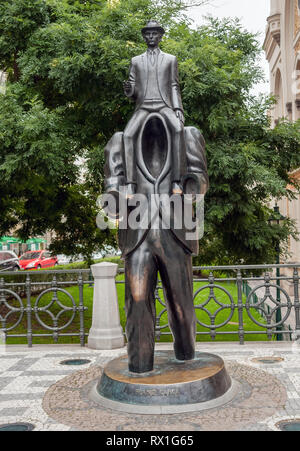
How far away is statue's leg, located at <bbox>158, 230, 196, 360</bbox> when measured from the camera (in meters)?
4.77

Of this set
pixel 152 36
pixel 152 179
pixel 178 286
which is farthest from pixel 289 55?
pixel 178 286

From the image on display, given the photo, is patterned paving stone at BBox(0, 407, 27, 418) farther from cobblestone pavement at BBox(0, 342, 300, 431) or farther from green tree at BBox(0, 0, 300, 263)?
green tree at BBox(0, 0, 300, 263)

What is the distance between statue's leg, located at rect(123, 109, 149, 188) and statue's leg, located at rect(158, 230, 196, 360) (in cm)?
70

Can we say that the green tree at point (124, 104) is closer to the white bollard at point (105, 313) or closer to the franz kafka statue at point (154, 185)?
the white bollard at point (105, 313)

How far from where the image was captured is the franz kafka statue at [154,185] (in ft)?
15.5

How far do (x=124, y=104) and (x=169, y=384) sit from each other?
648 centimetres

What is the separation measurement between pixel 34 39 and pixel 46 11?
817 mm

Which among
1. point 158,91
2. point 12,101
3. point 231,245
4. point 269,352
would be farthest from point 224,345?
point 12,101

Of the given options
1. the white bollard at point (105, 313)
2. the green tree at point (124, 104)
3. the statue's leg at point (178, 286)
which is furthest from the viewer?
the green tree at point (124, 104)

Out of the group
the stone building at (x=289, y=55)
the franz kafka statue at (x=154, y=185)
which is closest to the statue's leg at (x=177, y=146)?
the franz kafka statue at (x=154, y=185)

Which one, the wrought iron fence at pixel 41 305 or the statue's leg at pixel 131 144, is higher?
the statue's leg at pixel 131 144

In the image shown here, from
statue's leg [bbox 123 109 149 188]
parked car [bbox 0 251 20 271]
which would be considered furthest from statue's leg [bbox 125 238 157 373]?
parked car [bbox 0 251 20 271]

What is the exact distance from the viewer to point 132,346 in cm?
472

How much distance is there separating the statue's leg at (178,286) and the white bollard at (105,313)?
3.17m
